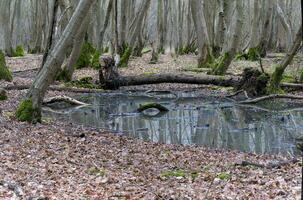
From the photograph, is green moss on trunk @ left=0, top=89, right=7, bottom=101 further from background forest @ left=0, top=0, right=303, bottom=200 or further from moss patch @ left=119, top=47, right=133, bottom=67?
moss patch @ left=119, top=47, right=133, bottom=67

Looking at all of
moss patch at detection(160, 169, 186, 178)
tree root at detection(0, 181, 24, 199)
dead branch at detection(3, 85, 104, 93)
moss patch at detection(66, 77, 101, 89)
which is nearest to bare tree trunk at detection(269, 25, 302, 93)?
dead branch at detection(3, 85, 104, 93)

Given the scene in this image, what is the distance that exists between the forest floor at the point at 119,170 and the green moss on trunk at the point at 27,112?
0.19 m

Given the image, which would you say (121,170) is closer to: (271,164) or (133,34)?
(271,164)

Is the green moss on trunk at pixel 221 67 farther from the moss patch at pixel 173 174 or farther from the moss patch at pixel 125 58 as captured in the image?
the moss patch at pixel 173 174

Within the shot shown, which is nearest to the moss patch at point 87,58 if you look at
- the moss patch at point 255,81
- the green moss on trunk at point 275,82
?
the moss patch at point 255,81

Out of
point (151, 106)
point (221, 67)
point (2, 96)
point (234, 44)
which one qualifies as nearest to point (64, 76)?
point (2, 96)

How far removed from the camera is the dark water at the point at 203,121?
1172cm

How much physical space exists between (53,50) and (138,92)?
8449 mm

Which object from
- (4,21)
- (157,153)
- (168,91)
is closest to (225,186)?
(157,153)

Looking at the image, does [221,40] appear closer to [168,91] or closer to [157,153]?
[168,91]

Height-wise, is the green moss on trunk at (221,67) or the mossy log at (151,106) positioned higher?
the green moss on trunk at (221,67)

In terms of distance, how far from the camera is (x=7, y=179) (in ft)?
23.9

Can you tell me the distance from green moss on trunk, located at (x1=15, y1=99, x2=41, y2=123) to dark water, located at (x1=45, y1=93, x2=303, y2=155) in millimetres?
1860

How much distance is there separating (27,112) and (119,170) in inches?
170
